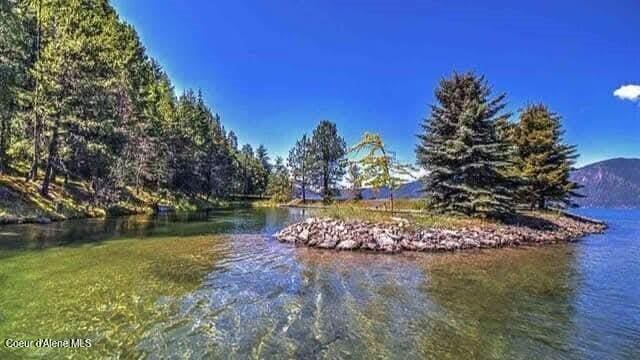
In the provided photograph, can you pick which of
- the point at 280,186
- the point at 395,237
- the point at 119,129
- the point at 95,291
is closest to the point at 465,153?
the point at 395,237

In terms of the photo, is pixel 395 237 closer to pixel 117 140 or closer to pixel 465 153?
pixel 465 153

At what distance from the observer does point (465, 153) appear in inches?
1082

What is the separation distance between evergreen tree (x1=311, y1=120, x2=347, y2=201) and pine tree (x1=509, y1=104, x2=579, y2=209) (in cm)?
4761

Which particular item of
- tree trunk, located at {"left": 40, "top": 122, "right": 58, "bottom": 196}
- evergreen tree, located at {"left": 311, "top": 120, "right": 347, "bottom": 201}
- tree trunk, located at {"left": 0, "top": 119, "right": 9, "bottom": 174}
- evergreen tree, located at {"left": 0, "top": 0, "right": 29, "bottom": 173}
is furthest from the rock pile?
evergreen tree, located at {"left": 311, "top": 120, "right": 347, "bottom": 201}

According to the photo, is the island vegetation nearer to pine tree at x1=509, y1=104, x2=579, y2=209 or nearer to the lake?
pine tree at x1=509, y1=104, x2=579, y2=209

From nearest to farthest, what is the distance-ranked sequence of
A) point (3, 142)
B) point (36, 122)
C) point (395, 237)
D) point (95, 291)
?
point (95, 291)
point (395, 237)
point (36, 122)
point (3, 142)

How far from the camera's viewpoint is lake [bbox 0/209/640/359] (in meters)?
7.22

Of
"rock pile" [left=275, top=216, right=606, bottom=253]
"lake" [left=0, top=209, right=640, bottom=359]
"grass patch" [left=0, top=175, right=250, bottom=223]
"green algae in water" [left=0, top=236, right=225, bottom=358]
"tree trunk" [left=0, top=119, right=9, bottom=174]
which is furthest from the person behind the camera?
"tree trunk" [left=0, top=119, right=9, bottom=174]

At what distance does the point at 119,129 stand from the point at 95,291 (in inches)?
1173

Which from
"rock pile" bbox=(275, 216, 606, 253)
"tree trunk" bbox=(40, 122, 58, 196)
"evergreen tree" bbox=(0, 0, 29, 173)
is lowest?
"rock pile" bbox=(275, 216, 606, 253)

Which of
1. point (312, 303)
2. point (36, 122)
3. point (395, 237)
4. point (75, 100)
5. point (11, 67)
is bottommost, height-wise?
point (312, 303)

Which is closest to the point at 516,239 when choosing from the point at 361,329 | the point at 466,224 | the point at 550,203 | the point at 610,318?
the point at 466,224

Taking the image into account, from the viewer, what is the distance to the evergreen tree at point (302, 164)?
279ft

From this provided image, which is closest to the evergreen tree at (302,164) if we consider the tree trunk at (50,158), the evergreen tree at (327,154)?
the evergreen tree at (327,154)
